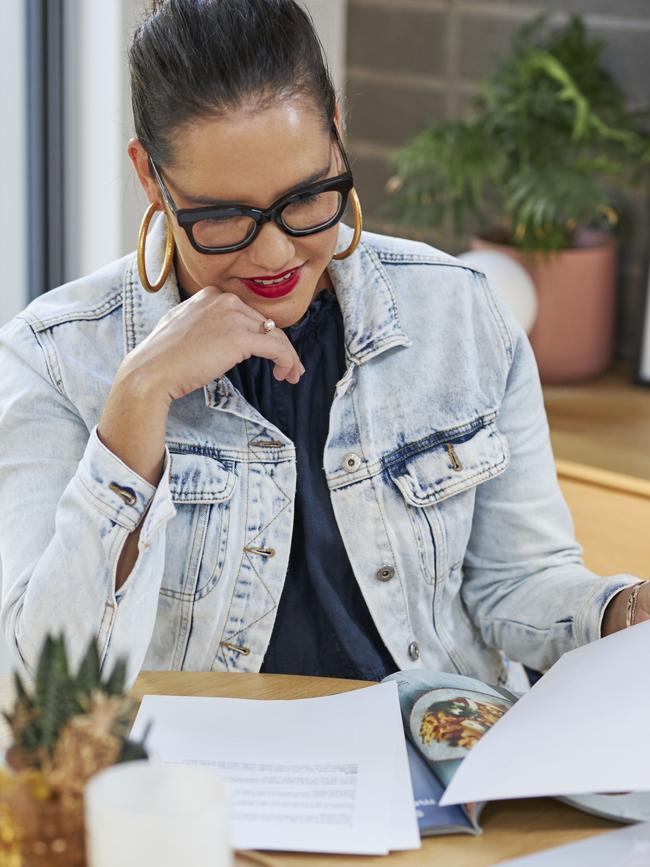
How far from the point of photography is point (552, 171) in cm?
197

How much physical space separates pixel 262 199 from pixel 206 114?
89mm

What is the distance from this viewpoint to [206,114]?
1117 mm

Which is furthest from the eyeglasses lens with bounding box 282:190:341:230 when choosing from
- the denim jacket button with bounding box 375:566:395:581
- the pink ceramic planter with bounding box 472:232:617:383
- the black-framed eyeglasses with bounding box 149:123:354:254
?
the pink ceramic planter with bounding box 472:232:617:383

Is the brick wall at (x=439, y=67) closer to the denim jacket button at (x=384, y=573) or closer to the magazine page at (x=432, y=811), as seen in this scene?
the denim jacket button at (x=384, y=573)

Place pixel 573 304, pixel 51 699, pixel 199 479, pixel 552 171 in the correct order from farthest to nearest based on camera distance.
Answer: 1. pixel 573 304
2. pixel 552 171
3. pixel 199 479
4. pixel 51 699

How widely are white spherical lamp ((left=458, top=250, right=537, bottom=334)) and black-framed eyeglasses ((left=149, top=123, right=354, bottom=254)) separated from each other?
82 centimetres

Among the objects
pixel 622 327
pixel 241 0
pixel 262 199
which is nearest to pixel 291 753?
pixel 262 199

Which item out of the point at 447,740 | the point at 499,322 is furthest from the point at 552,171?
the point at 447,740

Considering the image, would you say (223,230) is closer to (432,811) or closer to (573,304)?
(432,811)

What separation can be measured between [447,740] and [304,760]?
110 millimetres

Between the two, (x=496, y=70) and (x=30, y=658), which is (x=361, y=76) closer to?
(x=496, y=70)

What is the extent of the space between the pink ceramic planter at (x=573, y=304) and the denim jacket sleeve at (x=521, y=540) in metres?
0.69

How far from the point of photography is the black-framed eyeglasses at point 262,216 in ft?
3.70

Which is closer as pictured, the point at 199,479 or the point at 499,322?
the point at 199,479
